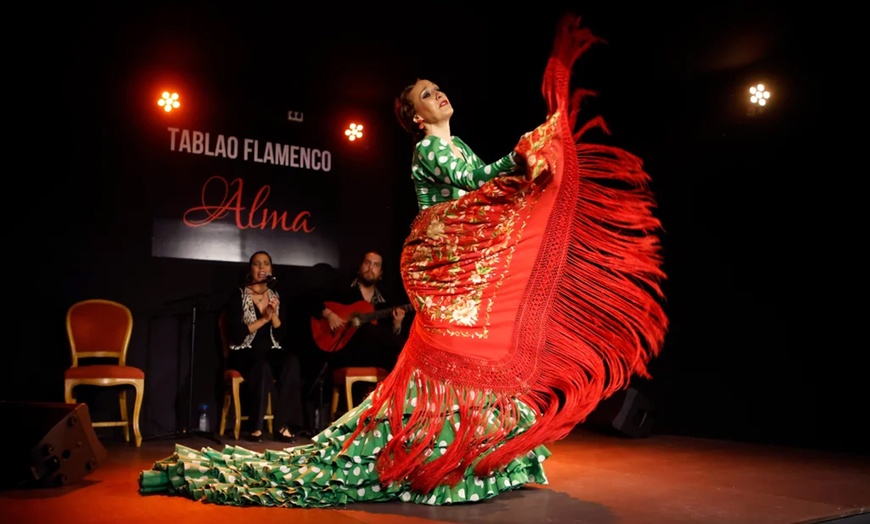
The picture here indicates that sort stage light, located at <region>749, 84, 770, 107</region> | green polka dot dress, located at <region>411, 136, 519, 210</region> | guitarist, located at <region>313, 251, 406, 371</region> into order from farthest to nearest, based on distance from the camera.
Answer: guitarist, located at <region>313, 251, 406, 371</region>
stage light, located at <region>749, 84, 770, 107</region>
green polka dot dress, located at <region>411, 136, 519, 210</region>

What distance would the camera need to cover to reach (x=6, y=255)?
190 inches

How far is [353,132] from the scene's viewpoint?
243 inches

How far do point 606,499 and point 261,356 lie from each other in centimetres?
278

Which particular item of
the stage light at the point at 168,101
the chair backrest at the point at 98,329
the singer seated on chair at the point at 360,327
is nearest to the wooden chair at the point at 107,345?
the chair backrest at the point at 98,329

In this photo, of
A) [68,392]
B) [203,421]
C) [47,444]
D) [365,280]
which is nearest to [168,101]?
[365,280]

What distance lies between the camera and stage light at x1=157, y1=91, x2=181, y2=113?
213 inches

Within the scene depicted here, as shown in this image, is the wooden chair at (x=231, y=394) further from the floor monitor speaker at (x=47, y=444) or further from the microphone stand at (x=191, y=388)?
the floor monitor speaker at (x=47, y=444)

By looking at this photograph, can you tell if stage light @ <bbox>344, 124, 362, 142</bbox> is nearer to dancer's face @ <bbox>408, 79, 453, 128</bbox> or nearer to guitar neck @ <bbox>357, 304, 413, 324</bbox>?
guitar neck @ <bbox>357, 304, 413, 324</bbox>

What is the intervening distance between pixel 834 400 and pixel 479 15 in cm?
324

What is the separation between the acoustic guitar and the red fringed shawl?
8.84 feet

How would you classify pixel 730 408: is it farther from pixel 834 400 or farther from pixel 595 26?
pixel 595 26

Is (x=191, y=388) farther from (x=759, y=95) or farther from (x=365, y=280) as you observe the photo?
(x=759, y=95)

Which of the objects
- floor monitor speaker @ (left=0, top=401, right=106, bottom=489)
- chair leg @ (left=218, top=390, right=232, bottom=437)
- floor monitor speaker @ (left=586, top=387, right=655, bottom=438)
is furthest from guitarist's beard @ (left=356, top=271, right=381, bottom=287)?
floor monitor speaker @ (left=0, top=401, right=106, bottom=489)

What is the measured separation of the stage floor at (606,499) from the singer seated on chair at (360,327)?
1525 millimetres
